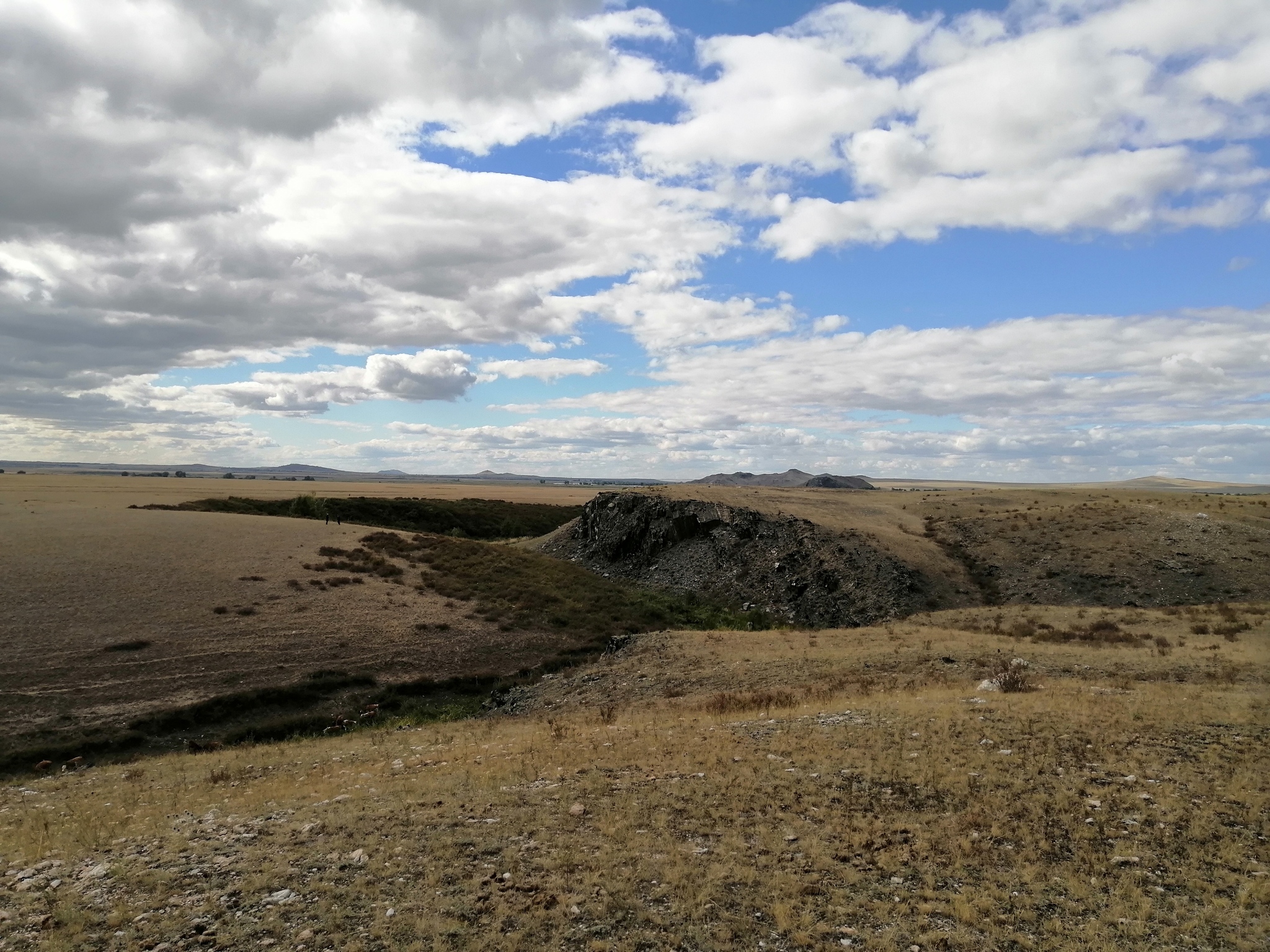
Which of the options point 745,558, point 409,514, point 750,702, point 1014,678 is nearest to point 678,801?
point 750,702

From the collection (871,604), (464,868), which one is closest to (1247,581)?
(871,604)

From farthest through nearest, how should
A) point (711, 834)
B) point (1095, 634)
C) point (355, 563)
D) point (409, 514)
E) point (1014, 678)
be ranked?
1. point (409, 514)
2. point (355, 563)
3. point (1095, 634)
4. point (1014, 678)
5. point (711, 834)

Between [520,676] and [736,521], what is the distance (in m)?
28.4

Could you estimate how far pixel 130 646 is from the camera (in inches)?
1027

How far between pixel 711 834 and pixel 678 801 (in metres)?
1.40

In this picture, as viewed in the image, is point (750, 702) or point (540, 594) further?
point (540, 594)

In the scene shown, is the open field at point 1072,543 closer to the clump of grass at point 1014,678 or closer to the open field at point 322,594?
the open field at point 322,594

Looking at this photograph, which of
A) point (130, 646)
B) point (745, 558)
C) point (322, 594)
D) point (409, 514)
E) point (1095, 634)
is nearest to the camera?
point (130, 646)

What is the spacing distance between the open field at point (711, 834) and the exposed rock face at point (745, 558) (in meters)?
24.0

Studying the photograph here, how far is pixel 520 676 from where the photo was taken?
29734 millimetres

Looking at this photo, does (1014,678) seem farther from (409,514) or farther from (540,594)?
(409,514)

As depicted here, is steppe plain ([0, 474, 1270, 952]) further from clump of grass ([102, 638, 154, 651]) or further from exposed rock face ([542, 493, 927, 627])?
exposed rock face ([542, 493, 927, 627])

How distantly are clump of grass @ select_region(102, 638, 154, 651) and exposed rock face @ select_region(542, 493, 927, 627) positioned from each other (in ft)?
→ 101

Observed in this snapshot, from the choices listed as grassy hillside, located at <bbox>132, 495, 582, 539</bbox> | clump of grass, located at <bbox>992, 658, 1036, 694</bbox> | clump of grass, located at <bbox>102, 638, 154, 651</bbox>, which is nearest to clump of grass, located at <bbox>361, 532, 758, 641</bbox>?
clump of grass, located at <bbox>102, 638, 154, 651</bbox>
